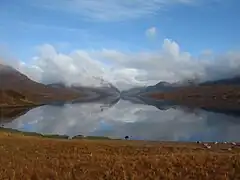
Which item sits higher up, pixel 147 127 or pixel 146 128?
pixel 147 127

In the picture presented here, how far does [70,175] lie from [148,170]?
11.7ft

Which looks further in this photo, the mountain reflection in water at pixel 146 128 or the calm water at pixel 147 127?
the calm water at pixel 147 127

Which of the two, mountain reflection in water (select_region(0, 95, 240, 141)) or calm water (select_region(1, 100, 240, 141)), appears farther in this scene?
calm water (select_region(1, 100, 240, 141))

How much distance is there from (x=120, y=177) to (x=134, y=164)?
2005mm

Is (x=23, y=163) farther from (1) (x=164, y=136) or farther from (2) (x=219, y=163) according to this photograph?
(1) (x=164, y=136)

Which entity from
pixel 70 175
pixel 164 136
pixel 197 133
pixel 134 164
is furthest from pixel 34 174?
pixel 197 133

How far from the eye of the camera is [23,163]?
20734mm

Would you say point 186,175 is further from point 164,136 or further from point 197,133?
point 197,133

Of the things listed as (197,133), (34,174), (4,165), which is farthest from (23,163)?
(197,133)

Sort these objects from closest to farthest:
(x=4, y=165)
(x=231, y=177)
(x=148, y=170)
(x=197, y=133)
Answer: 1. (x=231, y=177)
2. (x=148, y=170)
3. (x=4, y=165)
4. (x=197, y=133)

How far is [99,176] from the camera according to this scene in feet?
56.8

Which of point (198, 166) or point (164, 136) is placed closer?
point (198, 166)

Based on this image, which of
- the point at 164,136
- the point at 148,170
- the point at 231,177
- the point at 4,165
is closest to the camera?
the point at 231,177

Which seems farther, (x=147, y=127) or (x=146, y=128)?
(x=147, y=127)
